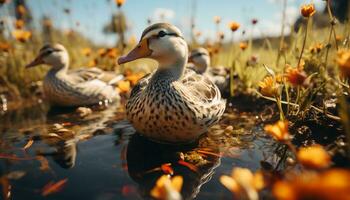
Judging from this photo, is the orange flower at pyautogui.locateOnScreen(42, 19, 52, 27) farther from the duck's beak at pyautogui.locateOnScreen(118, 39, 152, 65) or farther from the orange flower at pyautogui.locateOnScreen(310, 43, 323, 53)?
the orange flower at pyautogui.locateOnScreen(310, 43, 323, 53)

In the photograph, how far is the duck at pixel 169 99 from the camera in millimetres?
2889

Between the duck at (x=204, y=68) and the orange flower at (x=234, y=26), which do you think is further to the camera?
the duck at (x=204, y=68)

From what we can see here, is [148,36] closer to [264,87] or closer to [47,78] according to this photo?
[264,87]

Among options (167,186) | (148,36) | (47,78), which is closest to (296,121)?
(148,36)

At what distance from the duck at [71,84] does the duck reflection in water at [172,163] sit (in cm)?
240

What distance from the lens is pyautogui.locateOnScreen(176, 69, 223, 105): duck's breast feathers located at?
10.1 feet

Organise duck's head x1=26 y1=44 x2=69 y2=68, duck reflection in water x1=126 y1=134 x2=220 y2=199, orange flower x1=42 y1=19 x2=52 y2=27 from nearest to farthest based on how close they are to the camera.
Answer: duck reflection in water x1=126 y1=134 x2=220 y2=199
duck's head x1=26 y1=44 x2=69 y2=68
orange flower x1=42 y1=19 x2=52 y2=27

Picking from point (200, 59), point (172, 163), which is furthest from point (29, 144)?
point (200, 59)

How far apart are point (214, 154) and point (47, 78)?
12.2 ft

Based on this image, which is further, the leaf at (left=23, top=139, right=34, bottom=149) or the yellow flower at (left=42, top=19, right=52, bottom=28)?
the yellow flower at (left=42, top=19, right=52, bottom=28)

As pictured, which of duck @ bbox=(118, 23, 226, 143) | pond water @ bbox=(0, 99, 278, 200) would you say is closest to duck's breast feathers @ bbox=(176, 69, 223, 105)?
duck @ bbox=(118, 23, 226, 143)

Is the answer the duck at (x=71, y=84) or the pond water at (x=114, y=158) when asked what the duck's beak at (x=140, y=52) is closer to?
the pond water at (x=114, y=158)

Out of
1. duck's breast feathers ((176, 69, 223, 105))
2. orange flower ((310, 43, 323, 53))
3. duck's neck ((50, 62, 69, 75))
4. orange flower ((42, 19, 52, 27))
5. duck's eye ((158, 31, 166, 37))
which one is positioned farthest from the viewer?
orange flower ((42, 19, 52, 27))

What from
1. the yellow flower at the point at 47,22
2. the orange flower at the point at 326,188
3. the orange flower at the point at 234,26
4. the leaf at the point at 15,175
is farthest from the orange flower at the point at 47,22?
the orange flower at the point at 326,188
